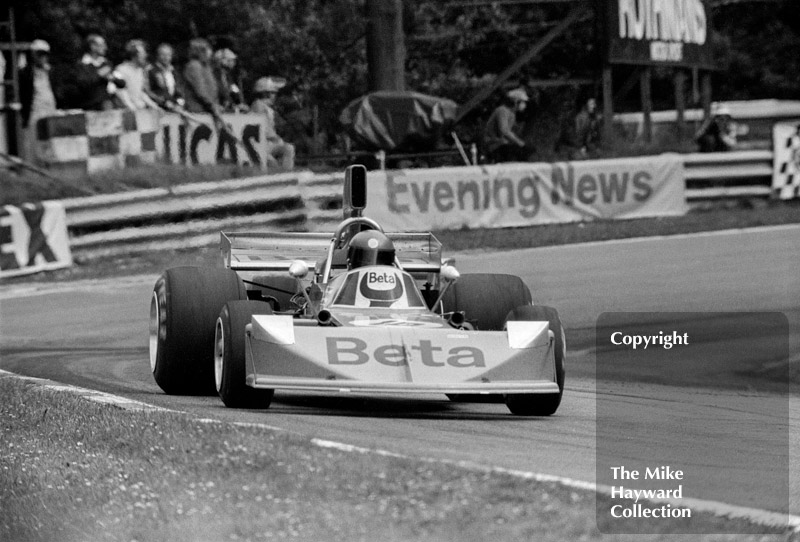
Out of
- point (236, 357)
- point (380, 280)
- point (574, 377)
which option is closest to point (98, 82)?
point (574, 377)

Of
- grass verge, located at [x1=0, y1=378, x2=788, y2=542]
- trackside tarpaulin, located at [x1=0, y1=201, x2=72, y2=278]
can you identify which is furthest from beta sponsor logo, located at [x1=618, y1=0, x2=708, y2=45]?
grass verge, located at [x1=0, y1=378, x2=788, y2=542]

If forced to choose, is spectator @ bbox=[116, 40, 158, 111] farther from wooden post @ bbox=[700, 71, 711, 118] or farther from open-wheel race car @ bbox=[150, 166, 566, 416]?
wooden post @ bbox=[700, 71, 711, 118]

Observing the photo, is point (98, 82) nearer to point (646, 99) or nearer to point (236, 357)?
point (236, 357)

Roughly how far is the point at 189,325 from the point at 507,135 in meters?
14.1

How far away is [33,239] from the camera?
17.0m

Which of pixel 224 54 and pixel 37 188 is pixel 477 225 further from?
pixel 37 188

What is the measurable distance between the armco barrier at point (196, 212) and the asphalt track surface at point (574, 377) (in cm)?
144

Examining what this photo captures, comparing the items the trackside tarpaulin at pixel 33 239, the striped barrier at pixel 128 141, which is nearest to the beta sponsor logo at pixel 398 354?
the trackside tarpaulin at pixel 33 239

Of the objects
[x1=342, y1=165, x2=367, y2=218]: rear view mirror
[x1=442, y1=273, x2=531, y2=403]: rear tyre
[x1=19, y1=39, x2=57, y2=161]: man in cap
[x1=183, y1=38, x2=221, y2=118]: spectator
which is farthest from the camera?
[x1=183, y1=38, x2=221, y2=118]: spectator

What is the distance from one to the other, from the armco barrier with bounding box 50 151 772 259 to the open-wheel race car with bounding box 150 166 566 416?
7375 millimetres

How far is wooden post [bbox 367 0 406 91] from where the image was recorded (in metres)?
24.1

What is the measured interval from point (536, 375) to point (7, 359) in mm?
4771

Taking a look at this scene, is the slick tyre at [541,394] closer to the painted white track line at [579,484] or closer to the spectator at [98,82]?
the painted white track line at [579,484]

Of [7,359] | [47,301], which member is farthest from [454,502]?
[47,301]
